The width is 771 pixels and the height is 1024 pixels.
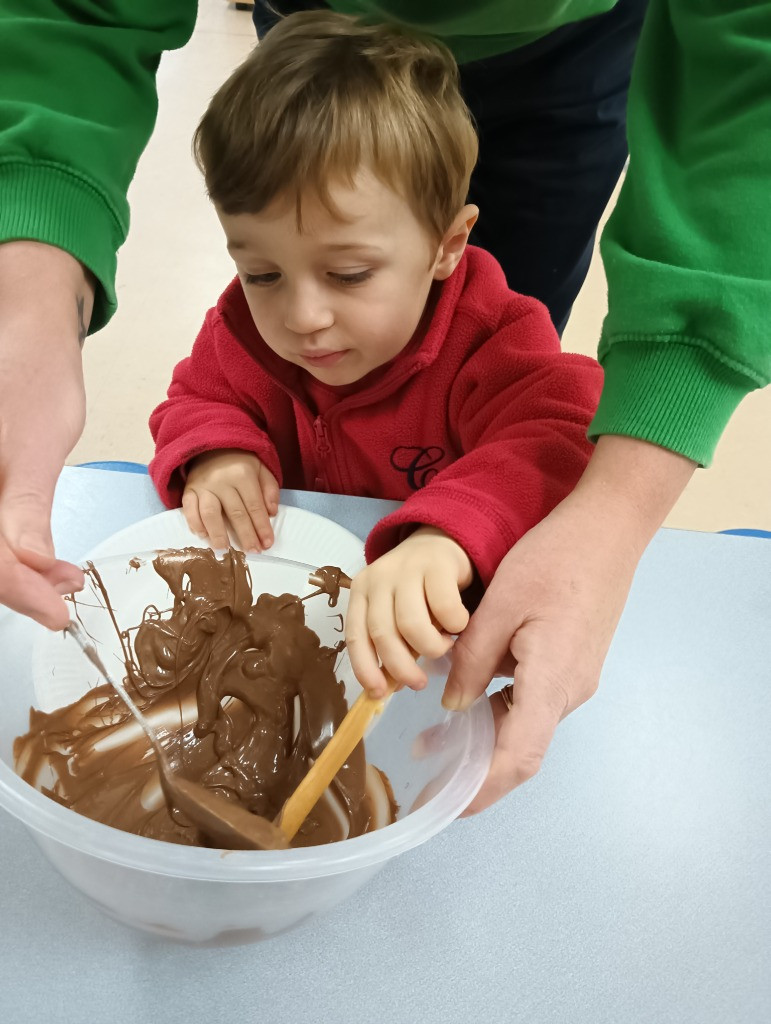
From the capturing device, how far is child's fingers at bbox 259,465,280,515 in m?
0.78

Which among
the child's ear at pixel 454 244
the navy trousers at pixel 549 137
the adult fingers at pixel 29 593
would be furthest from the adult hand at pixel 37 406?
the navy trousers at pixel 549 137

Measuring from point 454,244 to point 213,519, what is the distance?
356 mm

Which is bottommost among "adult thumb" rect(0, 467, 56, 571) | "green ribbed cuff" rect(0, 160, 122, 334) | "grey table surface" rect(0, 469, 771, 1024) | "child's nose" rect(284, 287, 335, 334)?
"grey table surface" rect(0, 469, 771, 1024)

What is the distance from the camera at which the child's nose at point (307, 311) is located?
2.25ft

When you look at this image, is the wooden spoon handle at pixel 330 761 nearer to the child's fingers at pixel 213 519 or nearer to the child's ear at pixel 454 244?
the child's fingers at pixel 213 519

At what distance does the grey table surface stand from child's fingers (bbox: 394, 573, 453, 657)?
0.50ft

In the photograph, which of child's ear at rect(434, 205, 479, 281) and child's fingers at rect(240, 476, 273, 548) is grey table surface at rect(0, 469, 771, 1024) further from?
child's ear at rect(434, 205, 479, 281)

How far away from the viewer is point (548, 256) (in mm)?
1122

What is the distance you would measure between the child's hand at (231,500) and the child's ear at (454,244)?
272 mm

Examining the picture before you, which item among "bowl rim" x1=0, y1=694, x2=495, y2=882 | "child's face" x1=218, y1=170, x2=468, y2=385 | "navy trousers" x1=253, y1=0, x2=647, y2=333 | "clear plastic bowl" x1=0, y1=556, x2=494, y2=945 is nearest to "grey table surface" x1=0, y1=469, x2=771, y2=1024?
"clear plastic bowl" x1=0, y1=556, x2=494, y2=945

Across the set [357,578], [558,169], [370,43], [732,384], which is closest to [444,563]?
[357,578]

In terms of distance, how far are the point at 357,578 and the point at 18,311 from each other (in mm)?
335

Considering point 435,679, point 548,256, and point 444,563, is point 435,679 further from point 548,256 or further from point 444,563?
point 548,256

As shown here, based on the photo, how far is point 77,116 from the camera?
2.30ft
